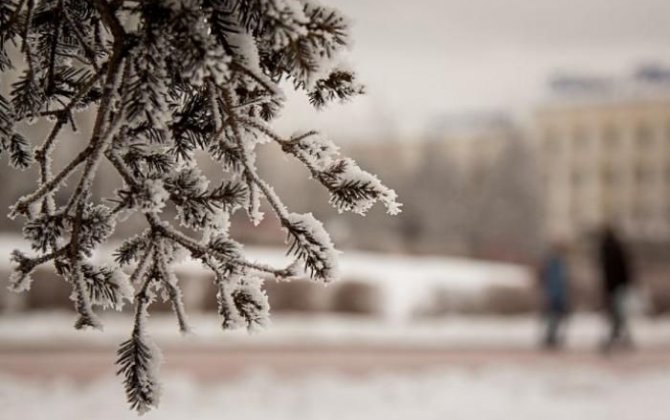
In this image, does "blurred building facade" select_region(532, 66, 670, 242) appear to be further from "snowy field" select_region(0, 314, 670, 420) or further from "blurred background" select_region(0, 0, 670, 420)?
"snowy field" select_region(0, 314, 670, 420)

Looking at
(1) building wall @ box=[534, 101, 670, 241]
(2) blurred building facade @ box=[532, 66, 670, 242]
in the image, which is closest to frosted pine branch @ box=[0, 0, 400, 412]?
(2) blurred building facade @ box=[532, 66, 670, 242]

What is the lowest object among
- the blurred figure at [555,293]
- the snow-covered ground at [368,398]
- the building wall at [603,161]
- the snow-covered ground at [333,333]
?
the snow-covered ground at [368,398]

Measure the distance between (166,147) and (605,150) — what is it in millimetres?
81012

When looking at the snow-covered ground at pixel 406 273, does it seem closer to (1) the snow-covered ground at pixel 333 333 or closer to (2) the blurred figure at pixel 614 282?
(1) the snow-covered ground at pixel 333 333

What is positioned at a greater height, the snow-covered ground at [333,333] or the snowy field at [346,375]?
the snow-covered ground at [333,333]

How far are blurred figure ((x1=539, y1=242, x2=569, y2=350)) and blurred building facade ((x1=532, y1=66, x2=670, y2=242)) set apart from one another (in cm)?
6234

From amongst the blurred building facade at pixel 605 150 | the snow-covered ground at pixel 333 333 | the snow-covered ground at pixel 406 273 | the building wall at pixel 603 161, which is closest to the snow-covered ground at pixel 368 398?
the snow-covered ground at pixel 333 333

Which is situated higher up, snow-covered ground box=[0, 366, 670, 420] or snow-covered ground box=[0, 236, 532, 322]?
snow-covered ground box=[0, 236, 532, 322]

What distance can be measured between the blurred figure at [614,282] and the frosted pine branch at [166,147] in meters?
12.8

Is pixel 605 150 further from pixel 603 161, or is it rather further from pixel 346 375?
pixel 346 375

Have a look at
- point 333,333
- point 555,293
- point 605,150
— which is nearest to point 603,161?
point 605,150

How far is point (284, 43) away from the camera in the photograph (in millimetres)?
1832

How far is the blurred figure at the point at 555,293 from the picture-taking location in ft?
49.9

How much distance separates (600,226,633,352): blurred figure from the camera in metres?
14.2
